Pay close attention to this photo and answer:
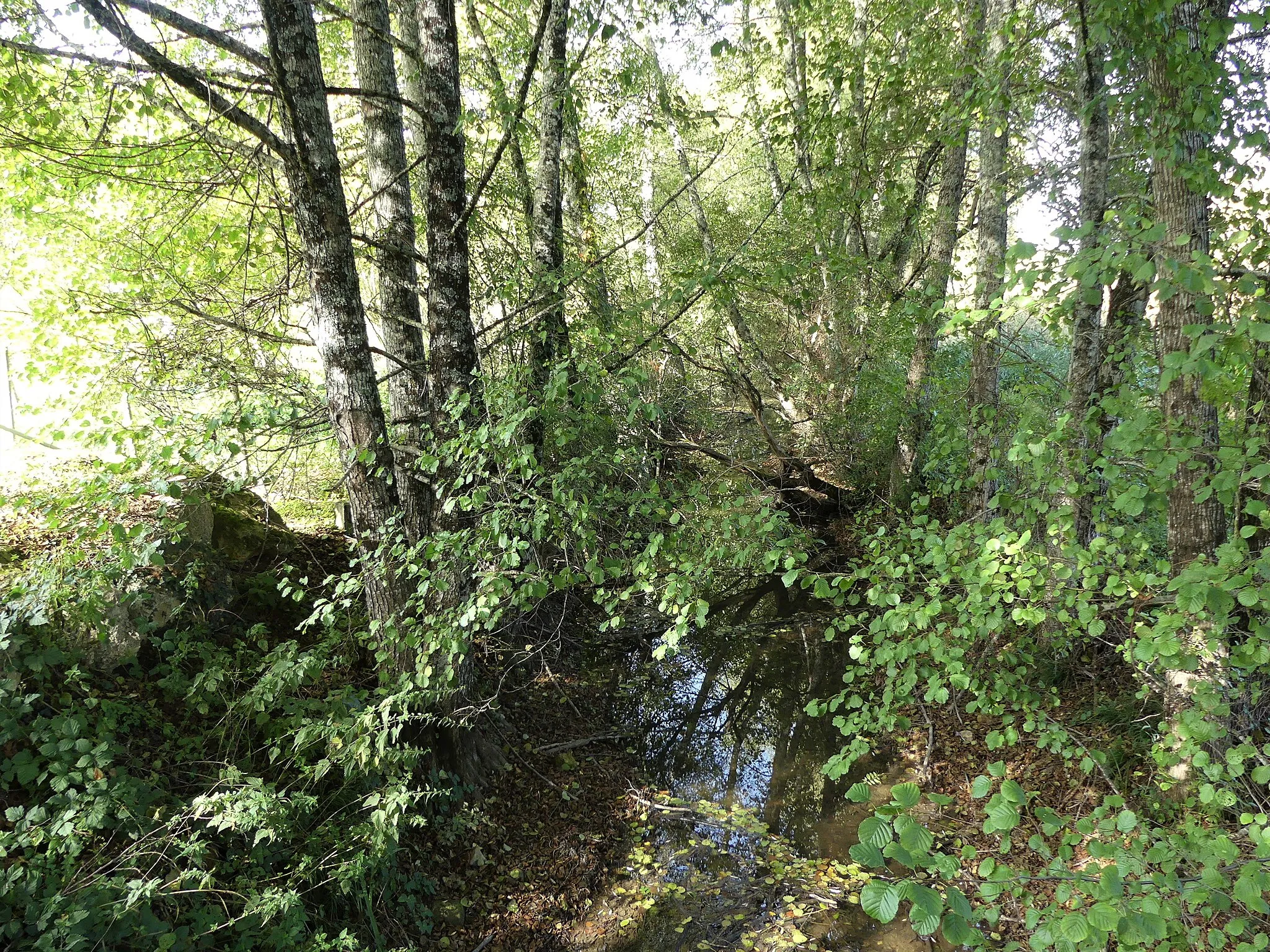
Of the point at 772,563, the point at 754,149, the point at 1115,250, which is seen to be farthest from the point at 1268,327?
the point at 754,149

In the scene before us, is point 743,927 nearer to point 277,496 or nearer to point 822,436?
point 277,496

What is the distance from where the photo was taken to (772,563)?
10.6 feet

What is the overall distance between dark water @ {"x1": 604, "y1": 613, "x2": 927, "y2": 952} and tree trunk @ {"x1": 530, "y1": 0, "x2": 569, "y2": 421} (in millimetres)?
3217

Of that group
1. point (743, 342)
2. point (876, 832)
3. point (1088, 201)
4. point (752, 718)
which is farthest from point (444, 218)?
point (743, 342)

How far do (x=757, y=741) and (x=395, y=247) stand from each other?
5.35 m

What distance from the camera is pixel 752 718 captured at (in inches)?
282

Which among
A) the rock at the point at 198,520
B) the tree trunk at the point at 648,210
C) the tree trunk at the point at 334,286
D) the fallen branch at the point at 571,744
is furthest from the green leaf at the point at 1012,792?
the tree trunk at the point at 648,210

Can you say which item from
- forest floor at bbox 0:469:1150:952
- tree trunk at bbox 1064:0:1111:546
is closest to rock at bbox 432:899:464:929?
forest floor at bbox 0:469:1150:952

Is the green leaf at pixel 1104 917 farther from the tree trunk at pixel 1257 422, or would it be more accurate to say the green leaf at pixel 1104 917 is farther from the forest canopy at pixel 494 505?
the tree trunk at pixel 1257 422

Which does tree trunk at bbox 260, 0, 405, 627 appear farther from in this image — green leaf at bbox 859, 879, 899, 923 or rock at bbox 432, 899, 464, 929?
green leaf at bbox 859, 879, 899, 923

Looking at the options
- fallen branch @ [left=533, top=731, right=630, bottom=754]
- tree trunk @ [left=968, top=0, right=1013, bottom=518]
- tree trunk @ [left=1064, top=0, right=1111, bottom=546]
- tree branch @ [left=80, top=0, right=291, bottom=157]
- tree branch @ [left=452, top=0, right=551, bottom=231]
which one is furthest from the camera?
tree trunk @ [left=968, top=0, right=1013, bottom=518]

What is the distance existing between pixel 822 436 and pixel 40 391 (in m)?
10.1

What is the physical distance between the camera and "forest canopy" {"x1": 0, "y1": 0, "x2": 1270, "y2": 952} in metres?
2.65

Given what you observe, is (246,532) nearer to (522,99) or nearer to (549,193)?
(549,193)
